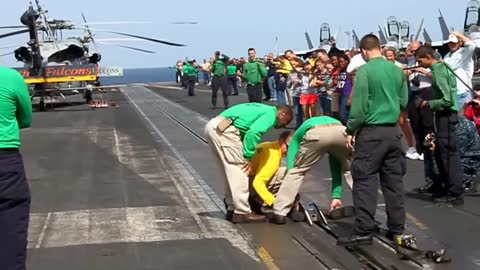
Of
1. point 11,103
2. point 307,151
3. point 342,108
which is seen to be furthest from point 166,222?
point 342,108

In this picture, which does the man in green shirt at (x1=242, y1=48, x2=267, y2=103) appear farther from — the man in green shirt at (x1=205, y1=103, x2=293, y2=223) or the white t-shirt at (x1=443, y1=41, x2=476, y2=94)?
the man in green shirt at (x1=205, y1=103, x2=293, y2=223)

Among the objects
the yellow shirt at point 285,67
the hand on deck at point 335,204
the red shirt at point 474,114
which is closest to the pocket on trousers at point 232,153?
the hand on deck at point 335,204

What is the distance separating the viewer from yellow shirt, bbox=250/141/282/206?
8125 millimetres

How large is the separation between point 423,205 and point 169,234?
116 inches

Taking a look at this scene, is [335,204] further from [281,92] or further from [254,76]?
[281,92]

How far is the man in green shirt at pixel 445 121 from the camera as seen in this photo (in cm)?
830

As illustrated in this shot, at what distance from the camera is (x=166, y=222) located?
831cm

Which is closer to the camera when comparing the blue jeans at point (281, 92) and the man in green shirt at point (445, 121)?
the man in green shirt at point (445, 121)

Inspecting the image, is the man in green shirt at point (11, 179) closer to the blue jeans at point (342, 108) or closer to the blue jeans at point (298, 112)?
the blue jeans at point (342, 108)

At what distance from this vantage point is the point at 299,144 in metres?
7.87

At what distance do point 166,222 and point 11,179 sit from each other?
3.58 meters

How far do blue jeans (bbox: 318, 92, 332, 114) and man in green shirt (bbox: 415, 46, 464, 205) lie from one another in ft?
23.6

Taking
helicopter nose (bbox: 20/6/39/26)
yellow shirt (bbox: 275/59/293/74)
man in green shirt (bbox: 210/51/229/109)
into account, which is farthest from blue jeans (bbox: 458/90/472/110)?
helicopter nose (bbox: 20/6/39/26)

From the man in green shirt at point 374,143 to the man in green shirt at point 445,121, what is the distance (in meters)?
1.54
